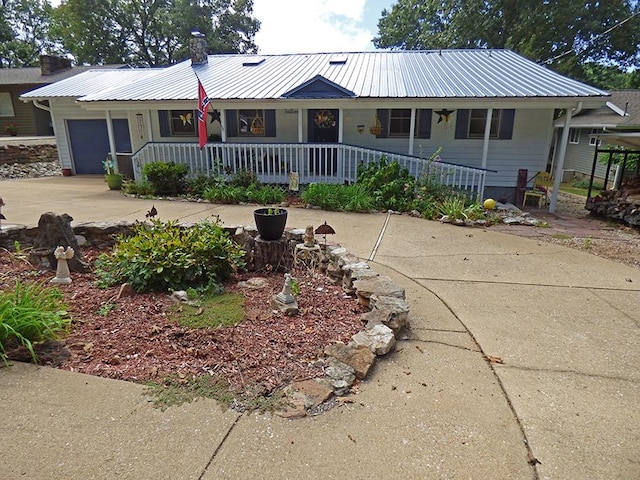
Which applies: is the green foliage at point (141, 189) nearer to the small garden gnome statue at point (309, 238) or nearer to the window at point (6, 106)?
the small garden gnome statue at point (309, 238)

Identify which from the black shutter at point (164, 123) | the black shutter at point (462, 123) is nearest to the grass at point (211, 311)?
the black shutter at point (462, 123)

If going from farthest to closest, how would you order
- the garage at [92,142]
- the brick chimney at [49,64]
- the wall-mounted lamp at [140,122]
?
the brick chimney at [49,64] → the garage at [92,142] → the wall-mounted lamp at [140,122]

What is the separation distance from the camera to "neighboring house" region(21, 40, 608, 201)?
932cm

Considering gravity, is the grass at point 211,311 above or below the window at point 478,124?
below

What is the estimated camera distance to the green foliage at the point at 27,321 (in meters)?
2.52

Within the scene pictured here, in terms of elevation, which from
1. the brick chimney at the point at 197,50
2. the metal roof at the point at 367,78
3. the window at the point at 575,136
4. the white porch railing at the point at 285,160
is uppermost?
the brick chimney at the point at 197,50

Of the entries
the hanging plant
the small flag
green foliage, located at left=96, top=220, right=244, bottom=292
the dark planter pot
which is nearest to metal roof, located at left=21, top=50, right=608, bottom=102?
the hanging plant

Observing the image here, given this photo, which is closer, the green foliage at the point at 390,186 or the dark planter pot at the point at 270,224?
the dark planter pot at the point at 270,224

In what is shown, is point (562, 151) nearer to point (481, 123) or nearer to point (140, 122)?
point (481, 123)

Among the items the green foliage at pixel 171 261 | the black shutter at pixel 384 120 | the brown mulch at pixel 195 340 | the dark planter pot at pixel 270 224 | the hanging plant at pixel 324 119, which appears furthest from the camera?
the hanging plant at pixel 324 119

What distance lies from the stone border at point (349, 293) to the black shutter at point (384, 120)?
7035mm

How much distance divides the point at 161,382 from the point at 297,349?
93 centimetres

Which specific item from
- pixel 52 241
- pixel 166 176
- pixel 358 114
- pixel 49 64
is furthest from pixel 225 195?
pixel 49 64

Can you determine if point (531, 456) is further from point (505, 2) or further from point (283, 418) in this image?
point (505, 2)
